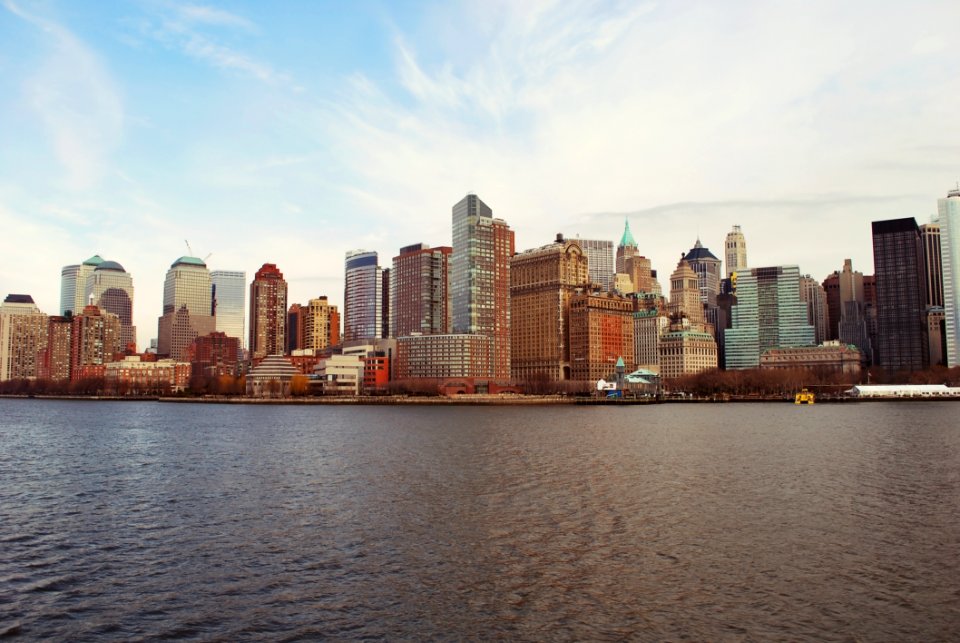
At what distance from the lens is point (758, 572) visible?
29.9m

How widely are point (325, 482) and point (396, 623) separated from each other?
29033 millimetres

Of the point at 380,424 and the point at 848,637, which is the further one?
the point at 380,424

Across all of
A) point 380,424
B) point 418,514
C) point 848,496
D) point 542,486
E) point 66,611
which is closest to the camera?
point 66,611

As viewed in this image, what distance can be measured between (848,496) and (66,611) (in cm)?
4087

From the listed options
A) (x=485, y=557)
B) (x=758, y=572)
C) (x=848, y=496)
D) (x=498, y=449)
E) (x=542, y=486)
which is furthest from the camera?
(x=498, y=449)

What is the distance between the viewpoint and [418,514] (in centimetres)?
4097

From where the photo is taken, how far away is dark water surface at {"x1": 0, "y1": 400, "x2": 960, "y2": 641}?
81.4 ft

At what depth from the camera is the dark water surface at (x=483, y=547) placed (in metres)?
24.8

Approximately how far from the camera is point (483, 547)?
33812mm

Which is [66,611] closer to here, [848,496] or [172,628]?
[172,628]

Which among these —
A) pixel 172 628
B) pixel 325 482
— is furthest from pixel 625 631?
pixel 325 482

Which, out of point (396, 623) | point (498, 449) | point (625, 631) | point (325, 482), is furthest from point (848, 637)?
point (498, 449)

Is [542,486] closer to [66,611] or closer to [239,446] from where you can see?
[66,611]

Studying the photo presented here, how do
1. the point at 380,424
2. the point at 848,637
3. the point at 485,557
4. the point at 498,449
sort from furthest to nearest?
the point at 380,424 < the point at 498,449 < the point at 485,557 < the point at 848,637
